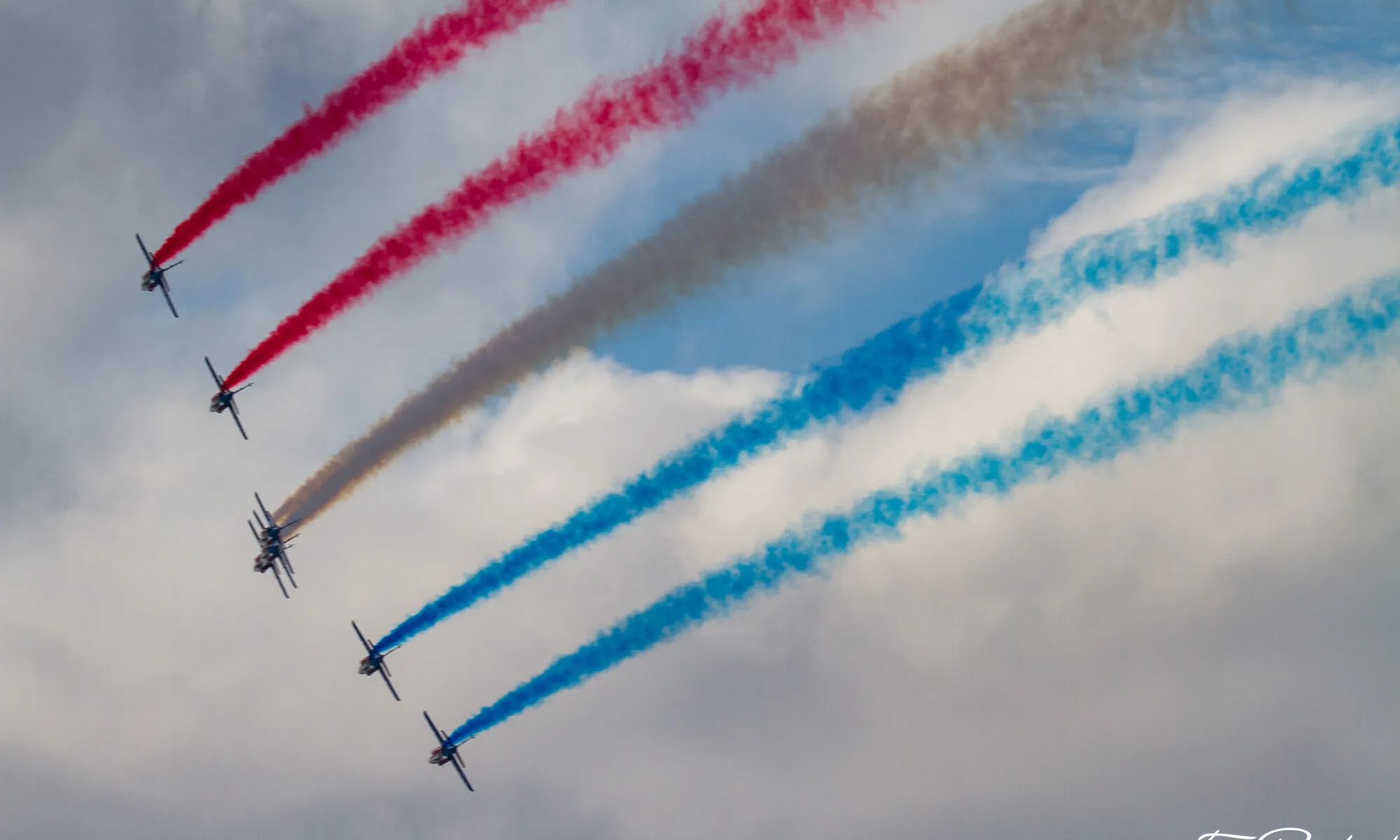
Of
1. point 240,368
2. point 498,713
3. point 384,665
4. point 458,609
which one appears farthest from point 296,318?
point 384,665

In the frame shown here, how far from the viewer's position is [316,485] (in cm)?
4416

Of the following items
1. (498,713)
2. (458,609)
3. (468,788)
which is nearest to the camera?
(458,609)

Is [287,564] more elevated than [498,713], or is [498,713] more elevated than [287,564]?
[287,564]

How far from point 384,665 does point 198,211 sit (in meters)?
19.0

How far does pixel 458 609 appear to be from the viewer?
129ft

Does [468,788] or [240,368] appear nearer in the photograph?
[240,368]

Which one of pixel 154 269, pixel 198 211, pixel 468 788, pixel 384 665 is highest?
pixel 154 269

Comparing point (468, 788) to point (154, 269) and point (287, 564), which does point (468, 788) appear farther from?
point (154, 269)

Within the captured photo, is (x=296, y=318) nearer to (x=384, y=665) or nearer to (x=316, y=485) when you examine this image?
(x=316, y=485)

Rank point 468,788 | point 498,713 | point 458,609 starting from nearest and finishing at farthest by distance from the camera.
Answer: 1. point 458,609
2. point 498,713
3. point 468,788

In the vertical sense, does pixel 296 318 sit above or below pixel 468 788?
above

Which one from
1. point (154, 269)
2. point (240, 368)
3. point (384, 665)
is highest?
point (154, 269)

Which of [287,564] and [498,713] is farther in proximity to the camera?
[287,564]

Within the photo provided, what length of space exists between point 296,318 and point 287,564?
15676 mm
